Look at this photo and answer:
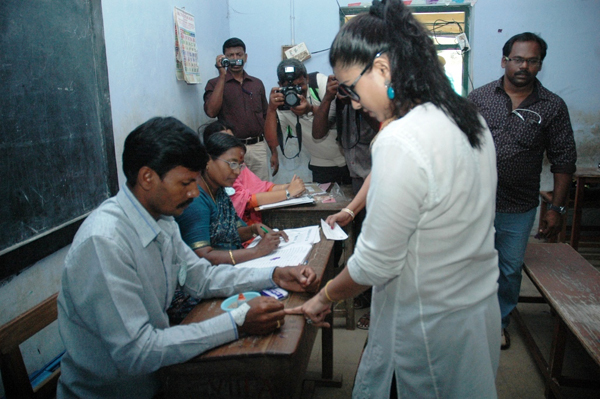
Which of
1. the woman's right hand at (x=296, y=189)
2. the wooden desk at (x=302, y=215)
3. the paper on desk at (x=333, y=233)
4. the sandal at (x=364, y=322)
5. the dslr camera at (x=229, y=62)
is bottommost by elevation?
the sandal at (x=364, y=322)

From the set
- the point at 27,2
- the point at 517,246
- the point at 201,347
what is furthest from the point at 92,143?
the point at 517,246

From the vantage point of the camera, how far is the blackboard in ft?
5.04

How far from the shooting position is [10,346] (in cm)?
123

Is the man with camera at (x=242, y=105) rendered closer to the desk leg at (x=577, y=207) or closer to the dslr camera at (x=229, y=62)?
the dslr camera at (x=229, y=62)

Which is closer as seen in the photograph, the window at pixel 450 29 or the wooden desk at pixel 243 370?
the wooden desk at pixel 243 370

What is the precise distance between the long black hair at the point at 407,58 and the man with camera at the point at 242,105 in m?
2.58

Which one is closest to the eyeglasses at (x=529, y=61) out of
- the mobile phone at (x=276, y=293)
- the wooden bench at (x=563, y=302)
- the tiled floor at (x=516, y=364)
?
the wooden bench at (x=563, y=302)

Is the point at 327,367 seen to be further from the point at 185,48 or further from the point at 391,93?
the point at 185,48

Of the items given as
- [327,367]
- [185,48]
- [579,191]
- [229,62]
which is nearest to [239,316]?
[327,367]

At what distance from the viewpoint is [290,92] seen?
2.73 meters

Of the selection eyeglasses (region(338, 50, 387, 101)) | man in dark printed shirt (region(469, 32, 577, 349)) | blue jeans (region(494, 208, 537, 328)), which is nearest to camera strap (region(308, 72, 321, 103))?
man in dark printed shirt (region(469, 32, 577, 349))

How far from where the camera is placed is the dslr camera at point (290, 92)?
8.97 ft

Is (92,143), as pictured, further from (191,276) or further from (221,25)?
(221,25)

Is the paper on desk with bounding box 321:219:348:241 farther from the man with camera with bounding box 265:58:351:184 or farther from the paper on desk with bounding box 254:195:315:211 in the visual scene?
the man with camera with bounding box 265:58:351:184
